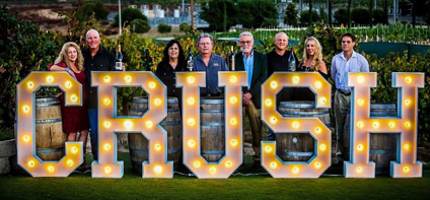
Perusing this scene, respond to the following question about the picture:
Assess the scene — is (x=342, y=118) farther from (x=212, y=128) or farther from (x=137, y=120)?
(x=137, y=120)

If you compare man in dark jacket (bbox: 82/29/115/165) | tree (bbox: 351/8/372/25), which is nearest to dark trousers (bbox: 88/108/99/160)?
man in dark jacket (bbox: 82/29/115/165)

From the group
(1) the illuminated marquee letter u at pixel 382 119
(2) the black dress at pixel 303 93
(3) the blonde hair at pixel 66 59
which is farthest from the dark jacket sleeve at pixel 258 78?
(3) the blonde hair at pixel 66 59

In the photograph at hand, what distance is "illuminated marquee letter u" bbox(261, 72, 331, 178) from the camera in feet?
23.3

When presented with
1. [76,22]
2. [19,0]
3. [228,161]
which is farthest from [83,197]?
[19,0]

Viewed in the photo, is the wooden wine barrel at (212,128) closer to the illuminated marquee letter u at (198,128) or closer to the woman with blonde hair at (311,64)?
the illuminated marquee letter u at (198,128)

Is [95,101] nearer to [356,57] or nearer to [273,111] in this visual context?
[273,111]

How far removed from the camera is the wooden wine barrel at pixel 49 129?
24.4 ft

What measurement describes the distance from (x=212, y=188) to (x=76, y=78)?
180cm

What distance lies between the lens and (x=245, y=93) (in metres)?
7.71

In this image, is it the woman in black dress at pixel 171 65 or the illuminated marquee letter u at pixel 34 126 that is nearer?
the illuminated marquee letter u at pixel 34 126

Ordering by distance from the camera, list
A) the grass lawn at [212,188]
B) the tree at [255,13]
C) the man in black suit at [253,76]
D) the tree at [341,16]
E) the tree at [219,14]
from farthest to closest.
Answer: the tree at [255,13]
the tree at [219,14]
the tree at [341,16]
the man in black suit at [253,76]
the grass lawn at [212,188]

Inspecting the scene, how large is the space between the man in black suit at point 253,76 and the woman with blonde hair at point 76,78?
5.20ft

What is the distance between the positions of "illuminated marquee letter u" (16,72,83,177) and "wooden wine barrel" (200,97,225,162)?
1.19m

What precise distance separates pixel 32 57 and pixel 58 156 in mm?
3209
